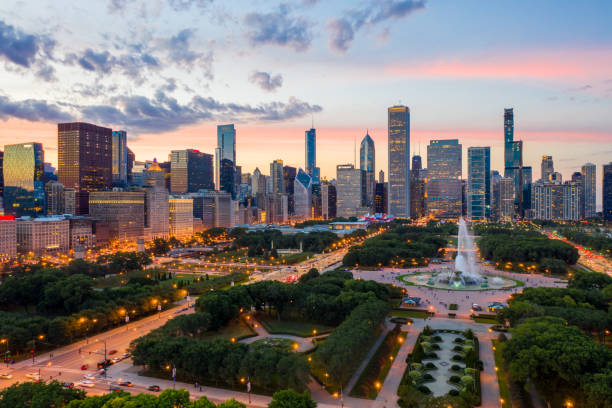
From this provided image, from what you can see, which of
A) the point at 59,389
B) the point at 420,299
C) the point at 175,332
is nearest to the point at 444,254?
the point at 420,299

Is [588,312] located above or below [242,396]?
above

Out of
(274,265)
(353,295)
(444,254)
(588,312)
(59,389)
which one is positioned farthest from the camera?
(444,254)

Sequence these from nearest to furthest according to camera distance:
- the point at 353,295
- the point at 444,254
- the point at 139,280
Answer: the point at 353,295
the point at 139,280
the point at 444,254

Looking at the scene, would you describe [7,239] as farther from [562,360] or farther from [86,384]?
[562,360]

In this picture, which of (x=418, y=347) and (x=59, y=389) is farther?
(x=418, y=347)

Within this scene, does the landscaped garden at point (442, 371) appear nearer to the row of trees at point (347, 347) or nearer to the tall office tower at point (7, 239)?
the row of trees at point (347, 347)

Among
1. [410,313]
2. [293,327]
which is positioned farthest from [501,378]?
[293,327]

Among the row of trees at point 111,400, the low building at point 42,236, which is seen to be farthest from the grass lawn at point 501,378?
the low building at point 42,236

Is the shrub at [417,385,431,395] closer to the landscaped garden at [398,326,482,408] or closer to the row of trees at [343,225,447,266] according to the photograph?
the landscaped garden at [398,326,482,408]

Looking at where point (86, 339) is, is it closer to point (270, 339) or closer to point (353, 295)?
point (270, 339)
